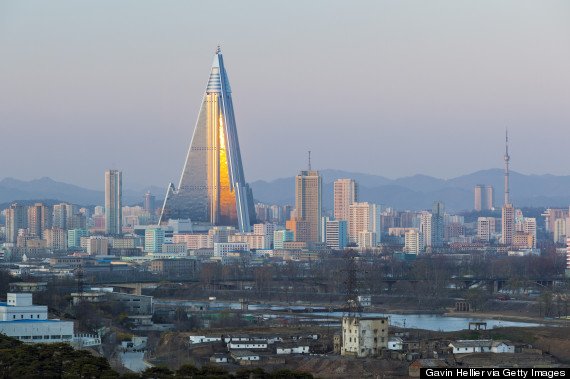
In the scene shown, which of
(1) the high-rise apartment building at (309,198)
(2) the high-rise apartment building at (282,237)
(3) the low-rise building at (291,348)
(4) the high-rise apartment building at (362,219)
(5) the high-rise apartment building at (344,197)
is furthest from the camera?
(5) the high-rise apartment building at (344,197)

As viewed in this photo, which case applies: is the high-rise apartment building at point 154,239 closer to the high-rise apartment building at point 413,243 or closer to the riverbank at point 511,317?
the high-rise apartment building at point 413,243

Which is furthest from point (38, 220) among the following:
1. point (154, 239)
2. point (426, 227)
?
point (426, 227)

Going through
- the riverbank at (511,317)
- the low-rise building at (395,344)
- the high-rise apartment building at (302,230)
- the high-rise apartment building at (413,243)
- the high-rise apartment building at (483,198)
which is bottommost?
the riverbank at (511,317)

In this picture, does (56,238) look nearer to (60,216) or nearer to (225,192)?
(225,192)

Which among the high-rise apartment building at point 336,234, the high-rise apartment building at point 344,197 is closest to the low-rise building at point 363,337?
the high-rise apartment building at point 336,234

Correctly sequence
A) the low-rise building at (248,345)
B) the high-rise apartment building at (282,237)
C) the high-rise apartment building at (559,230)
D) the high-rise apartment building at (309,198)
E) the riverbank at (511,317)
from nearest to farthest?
the low-rise building at (248,345) → the riverbank at (511,317) → the high-rise apartment building at (282,237) → the high-rise apartment building at (309,198) → the high-rise apartment building at (559,230)

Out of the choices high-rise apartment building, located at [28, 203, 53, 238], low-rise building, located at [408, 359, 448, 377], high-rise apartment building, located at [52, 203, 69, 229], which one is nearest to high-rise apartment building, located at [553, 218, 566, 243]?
high-rise apartment building, located at [52, 203, 69, 229]

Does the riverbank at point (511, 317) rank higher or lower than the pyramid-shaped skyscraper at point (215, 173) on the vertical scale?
lower
